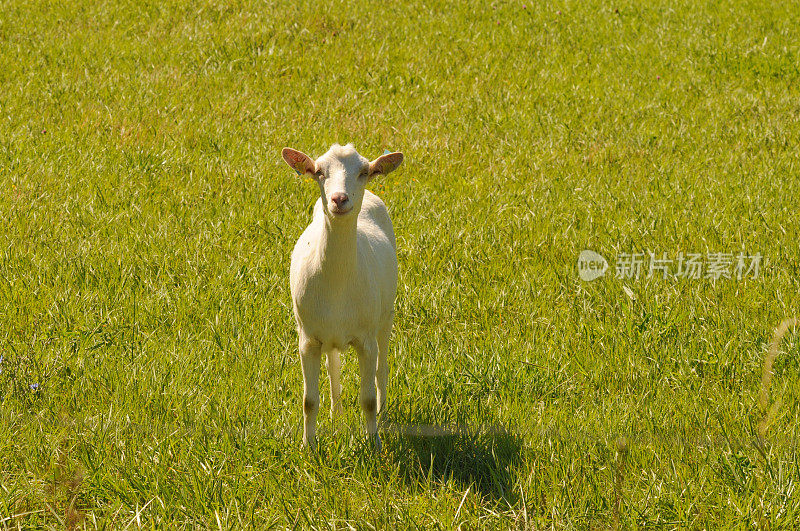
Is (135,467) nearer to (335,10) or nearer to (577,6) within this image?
(335,10)

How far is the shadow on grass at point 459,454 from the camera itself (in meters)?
4.22

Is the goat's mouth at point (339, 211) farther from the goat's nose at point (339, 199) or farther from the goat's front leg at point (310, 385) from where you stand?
the goat's front leg at point (310, 385)

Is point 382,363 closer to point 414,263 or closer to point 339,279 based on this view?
point 339,279

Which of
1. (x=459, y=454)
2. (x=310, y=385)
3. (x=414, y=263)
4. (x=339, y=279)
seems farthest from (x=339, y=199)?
(x=414, y=263)

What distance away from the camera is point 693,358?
17.7 ft

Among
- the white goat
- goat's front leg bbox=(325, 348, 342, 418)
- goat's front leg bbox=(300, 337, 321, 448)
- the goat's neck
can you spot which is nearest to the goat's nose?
the white goat

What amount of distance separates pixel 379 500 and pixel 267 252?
10.7ft

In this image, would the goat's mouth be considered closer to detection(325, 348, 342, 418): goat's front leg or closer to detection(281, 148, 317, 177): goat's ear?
detection(281, 148, 317, 177): goat's ear

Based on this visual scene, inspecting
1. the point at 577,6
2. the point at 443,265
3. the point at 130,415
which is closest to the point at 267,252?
the point at 443,265

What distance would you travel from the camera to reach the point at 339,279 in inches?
163

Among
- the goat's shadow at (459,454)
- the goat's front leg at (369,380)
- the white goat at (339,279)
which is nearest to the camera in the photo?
the white goat at (339,279)

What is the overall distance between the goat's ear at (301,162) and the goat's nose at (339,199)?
0.29 meters

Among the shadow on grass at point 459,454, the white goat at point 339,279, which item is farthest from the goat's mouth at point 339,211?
the shadow on grass at point 459,454

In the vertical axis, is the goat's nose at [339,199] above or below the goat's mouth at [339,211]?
above
